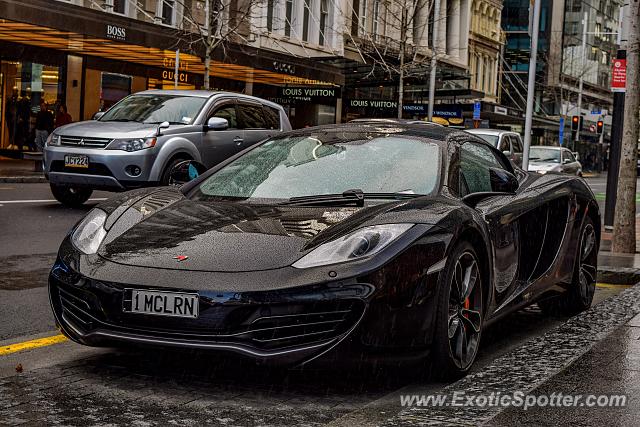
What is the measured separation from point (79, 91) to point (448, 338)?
95.0 feet

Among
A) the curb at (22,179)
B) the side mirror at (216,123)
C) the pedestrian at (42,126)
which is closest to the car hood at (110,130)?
the side mirror at (216,123)

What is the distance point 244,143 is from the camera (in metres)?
15.6

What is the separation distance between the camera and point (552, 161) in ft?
101

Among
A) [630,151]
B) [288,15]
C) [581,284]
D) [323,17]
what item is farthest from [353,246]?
[323,17]

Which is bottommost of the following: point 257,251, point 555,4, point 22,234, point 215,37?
point 22,234

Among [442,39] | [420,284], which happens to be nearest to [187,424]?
[420,284]

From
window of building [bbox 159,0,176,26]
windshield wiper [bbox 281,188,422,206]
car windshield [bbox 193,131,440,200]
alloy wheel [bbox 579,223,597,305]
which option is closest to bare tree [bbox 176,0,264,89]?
window of building [bbox 159,0,176,26]

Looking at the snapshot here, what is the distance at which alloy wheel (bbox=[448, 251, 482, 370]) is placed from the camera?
5.27m

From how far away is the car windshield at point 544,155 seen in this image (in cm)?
3097

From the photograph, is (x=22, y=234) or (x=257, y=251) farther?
(x=22, y=234)

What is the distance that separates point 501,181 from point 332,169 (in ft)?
3.21

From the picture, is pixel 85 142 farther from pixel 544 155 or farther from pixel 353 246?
pixel 544 155

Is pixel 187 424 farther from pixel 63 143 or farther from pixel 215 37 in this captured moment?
pixel 215 37

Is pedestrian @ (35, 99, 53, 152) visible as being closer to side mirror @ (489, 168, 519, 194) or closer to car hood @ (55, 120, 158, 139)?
car hood @ (55, 120, 158, 139)
